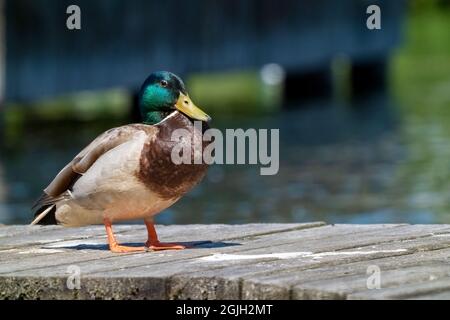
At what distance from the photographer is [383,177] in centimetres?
1638

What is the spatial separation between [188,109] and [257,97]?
70.1 ft

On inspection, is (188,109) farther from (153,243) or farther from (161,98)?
(153,243)

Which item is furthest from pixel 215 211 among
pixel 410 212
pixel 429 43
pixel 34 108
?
pixel 429 43

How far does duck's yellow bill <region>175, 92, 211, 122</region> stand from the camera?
6473 millimetres

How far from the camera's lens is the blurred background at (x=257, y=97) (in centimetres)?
1507
